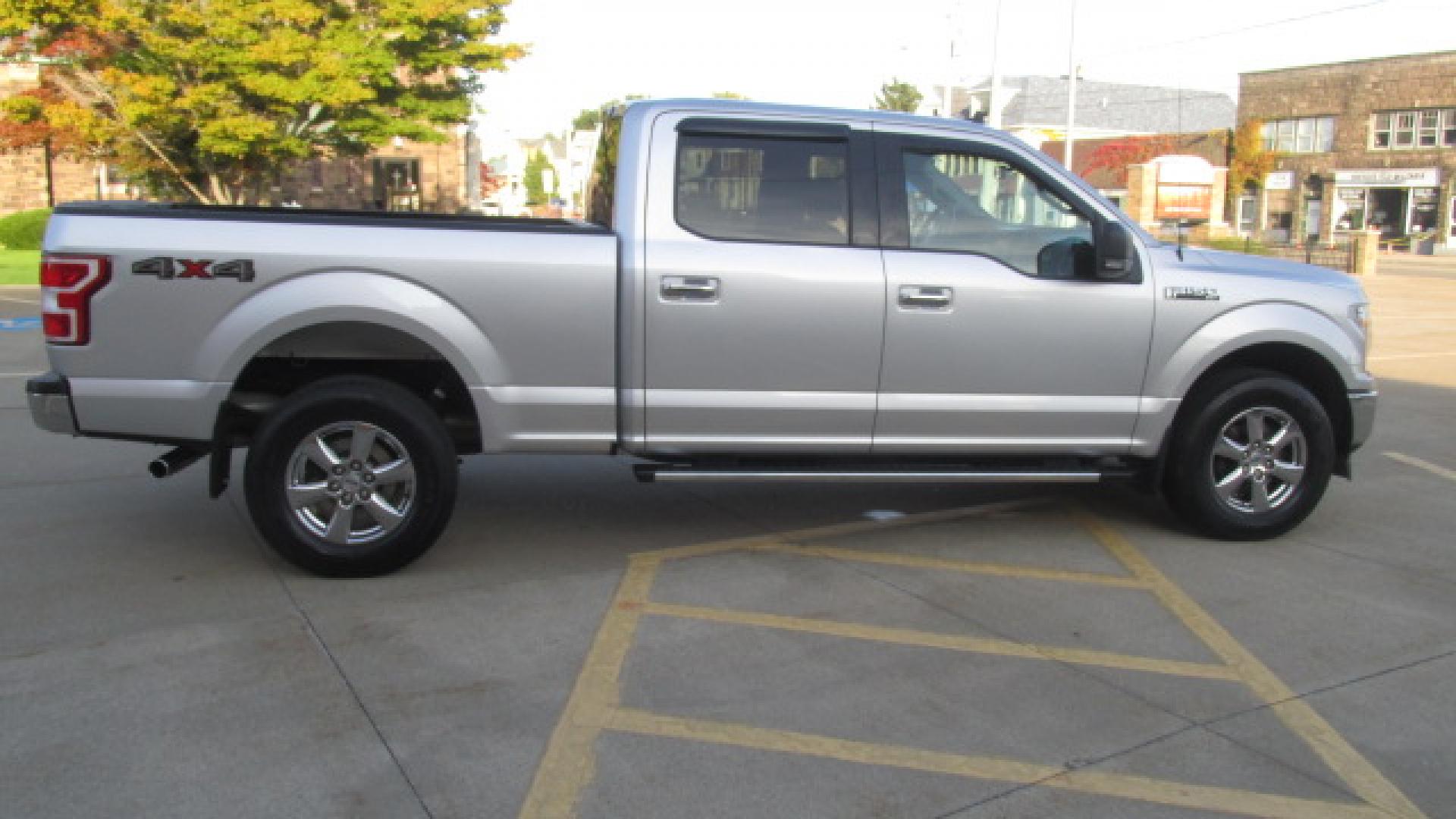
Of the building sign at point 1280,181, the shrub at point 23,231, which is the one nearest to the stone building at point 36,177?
the shrub at point 23,231

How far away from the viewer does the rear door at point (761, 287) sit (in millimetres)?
5113

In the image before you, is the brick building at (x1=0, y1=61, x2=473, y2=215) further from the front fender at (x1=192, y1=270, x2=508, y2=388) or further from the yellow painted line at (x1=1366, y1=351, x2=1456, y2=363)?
the front fender at (x1=192, y1=270, x2=508, y2=388)

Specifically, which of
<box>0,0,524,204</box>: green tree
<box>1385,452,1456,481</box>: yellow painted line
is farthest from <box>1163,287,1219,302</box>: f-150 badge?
<box>0,0,524,204</box>: green tree

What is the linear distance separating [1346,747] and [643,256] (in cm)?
324

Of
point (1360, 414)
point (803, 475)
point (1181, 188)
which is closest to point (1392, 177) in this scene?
point (1181, 188)

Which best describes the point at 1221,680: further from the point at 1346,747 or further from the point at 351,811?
the point at 351,811

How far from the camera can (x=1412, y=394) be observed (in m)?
11.1

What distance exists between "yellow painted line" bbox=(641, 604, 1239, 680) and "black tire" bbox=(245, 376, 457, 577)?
1106mm

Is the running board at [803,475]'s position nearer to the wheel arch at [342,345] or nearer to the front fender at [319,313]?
the wheel arch at [342,345]

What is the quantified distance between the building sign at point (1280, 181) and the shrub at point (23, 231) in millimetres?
51764

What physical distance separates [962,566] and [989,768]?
2047 mm

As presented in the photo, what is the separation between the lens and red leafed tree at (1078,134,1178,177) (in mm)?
53344

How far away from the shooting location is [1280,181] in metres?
56.8

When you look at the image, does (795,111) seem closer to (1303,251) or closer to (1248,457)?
(1248,457)
